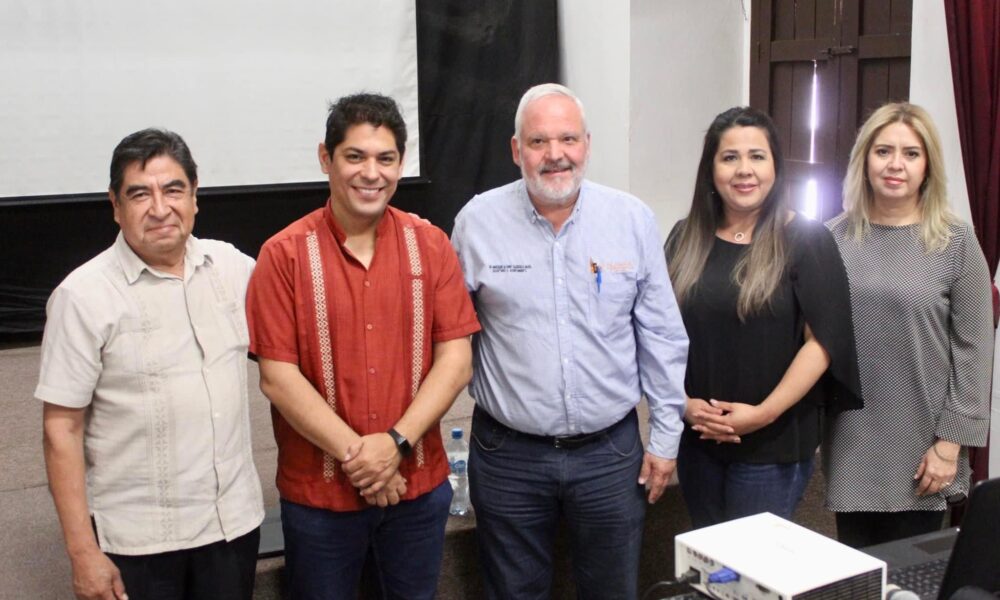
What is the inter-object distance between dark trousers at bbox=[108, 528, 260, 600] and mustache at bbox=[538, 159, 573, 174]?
2.95 feet

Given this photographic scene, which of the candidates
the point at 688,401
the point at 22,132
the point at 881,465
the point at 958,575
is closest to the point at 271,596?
the point at 688,401

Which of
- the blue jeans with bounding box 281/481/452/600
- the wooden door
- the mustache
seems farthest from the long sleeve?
the wooden door

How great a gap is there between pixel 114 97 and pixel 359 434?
3569 mm

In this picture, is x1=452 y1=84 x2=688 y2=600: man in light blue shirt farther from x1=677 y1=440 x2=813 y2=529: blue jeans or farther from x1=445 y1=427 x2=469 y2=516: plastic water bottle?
x1=445 y1=427 x2=469 y2=516: plastic water bottle

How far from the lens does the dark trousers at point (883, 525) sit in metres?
2.23

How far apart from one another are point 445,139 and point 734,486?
3.82 m

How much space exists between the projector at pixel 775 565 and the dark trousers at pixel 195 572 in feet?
2.83

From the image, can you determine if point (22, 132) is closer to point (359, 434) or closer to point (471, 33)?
point (471, 33)

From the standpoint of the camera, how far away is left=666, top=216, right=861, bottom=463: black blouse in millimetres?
2086

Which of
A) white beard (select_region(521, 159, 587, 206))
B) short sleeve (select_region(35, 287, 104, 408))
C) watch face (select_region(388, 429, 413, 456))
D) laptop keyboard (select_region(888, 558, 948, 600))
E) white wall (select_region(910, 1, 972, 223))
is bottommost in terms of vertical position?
laptop keyboard (select_region(888, 558, 948, 600))

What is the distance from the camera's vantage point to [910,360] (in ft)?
7.06

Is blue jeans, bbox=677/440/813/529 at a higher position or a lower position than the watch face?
lower

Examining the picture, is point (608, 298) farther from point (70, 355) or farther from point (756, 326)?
point (70, 355)

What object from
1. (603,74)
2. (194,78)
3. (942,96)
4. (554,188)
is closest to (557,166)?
(554,188)
